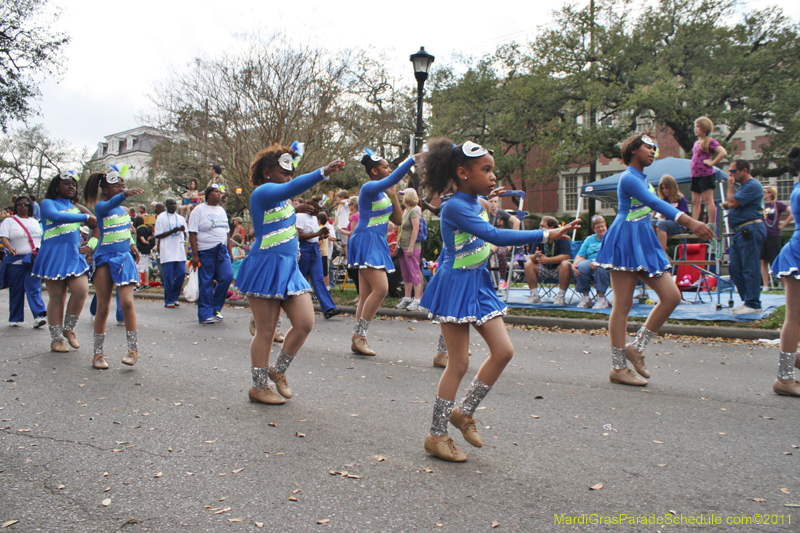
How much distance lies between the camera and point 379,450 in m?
3.66

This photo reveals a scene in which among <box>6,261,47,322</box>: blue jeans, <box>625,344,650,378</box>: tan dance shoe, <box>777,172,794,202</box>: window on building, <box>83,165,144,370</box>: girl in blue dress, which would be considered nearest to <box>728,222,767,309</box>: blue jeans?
<box>625,344,650,378</box>: tan dance shoe

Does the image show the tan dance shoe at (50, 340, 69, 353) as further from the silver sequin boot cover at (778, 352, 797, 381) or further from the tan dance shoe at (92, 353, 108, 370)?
the silver sequin boot cover at (778, 352, 797, 381)

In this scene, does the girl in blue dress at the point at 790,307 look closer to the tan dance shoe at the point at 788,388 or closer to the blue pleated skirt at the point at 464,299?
the tan dance shoe at the point at 788,388

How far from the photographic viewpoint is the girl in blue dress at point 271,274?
14.9 feet

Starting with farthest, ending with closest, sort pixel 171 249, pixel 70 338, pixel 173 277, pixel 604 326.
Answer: pixel 173 277, pixel 171 249, pixel 604 326, pixel 70 338

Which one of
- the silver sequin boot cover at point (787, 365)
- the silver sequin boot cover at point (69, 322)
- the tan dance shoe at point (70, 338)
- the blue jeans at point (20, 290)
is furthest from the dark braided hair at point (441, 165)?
the blue jeans at point (20, 290)

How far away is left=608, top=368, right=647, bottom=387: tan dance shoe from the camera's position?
525cm

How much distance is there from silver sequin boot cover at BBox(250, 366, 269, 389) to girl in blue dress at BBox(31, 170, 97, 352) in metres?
3.23

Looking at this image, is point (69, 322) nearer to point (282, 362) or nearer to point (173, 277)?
point (282, 362)

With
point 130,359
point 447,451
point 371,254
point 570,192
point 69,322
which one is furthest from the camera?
point 570,192

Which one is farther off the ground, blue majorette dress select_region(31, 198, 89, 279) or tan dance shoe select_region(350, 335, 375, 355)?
blue majorette dress select_region(31, 198, 89, 279)

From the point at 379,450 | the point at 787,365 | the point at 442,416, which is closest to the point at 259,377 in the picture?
the point at 379,450

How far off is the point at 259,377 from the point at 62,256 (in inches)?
146

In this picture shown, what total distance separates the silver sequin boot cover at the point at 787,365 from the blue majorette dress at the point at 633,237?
1.13 metres
